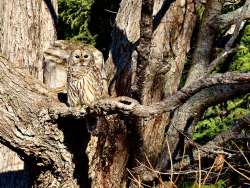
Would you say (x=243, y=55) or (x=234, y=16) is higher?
(x=234, y=16)

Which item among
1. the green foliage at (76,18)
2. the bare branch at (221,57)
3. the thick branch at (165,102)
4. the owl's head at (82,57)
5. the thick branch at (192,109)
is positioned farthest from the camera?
the green foliage at (76,18)

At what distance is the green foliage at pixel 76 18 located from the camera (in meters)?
6.46

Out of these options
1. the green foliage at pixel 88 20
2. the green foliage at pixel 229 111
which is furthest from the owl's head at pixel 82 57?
the green foliage at pixel 88 20

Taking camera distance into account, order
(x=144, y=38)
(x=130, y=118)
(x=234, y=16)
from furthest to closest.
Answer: (x=234, y=16), (x=130, y=118), (x=144, y=38)

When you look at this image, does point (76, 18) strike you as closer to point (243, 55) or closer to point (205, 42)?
point (243, 55)

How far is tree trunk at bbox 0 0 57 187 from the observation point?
5.12 meters

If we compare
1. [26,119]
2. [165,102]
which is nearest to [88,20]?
[26,119]

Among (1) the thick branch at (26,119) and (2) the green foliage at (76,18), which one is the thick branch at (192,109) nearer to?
(1) the thick branch at (26,119)

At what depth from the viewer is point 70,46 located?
5090mm

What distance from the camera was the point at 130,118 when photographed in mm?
3908

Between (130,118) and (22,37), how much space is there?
1.68m

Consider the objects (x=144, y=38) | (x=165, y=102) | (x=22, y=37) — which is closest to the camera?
(x=165, y=102)

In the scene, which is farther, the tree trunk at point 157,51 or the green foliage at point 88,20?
the green foliage at point 88,20

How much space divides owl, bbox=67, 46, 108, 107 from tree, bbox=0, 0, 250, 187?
0.15m
